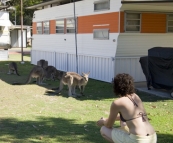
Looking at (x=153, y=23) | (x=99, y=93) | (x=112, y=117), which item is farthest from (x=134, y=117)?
(x=153, y=23)

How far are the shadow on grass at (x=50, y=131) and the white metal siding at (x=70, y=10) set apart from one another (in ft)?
22.4

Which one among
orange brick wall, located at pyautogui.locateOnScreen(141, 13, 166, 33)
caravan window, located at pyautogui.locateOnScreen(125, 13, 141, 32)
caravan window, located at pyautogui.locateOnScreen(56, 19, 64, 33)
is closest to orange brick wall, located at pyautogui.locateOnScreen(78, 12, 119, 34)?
caravan window, located at pyautogui.locateOnScreen(125, 13, 141, 32)

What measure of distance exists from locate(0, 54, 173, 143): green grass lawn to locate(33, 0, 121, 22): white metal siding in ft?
11.3

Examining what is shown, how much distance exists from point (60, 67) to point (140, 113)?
46.8ft

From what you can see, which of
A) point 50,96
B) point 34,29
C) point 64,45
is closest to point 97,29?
point 64,45

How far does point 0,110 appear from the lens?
8641mm

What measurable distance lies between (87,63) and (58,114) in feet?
24.1

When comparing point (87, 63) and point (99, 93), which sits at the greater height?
point (87, 63)

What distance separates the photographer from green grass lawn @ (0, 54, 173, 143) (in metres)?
6.49

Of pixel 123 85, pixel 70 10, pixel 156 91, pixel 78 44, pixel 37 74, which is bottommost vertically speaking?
pixel 156 91

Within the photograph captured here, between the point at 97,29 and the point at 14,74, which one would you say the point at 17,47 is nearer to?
the point at 14,74

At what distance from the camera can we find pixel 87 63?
15.5 meters

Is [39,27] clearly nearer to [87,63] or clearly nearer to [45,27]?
[45,27]

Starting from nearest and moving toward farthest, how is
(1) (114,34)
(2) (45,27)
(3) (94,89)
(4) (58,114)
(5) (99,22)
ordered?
1. (4) (58,114)
2. (3) (94,89)
3. (1) (114,34)
4. (5) (99,22)
5. (2) (45,27)
